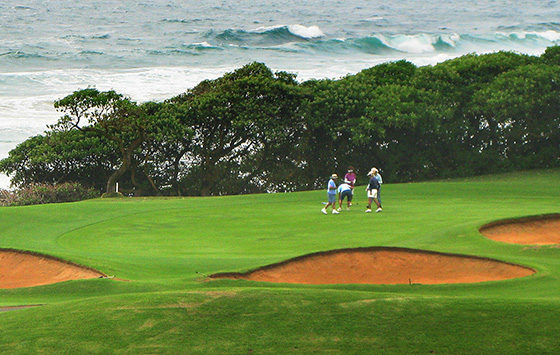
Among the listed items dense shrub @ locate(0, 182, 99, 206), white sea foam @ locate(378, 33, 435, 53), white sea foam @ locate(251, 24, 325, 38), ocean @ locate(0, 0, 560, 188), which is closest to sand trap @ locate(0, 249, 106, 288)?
dense shrub @ locate(0, 182, 99, 206)

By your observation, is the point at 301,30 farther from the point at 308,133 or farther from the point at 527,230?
the point at 527,230

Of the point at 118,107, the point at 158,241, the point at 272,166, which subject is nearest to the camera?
the point at 158,241

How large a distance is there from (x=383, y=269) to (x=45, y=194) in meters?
25.3

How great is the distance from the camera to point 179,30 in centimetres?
10594

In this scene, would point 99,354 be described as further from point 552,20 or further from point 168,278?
point 552,20

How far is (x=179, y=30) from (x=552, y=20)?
60517 mm

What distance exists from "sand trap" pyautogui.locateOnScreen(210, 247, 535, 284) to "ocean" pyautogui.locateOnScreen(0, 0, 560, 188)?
4862cm

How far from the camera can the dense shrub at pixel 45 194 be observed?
127 ft

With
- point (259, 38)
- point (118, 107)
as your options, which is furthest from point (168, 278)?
point (259, 38)

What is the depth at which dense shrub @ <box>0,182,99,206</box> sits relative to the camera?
127ft

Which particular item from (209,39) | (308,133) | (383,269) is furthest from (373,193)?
(209,39)

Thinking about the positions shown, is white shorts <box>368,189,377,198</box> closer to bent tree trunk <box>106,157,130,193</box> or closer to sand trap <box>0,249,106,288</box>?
sand trap <box>0,249,106,288</box>

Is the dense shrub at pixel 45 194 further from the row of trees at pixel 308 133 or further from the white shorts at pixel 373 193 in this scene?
the white shorts at pixel 373 193

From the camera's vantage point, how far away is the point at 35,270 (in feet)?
60.6
